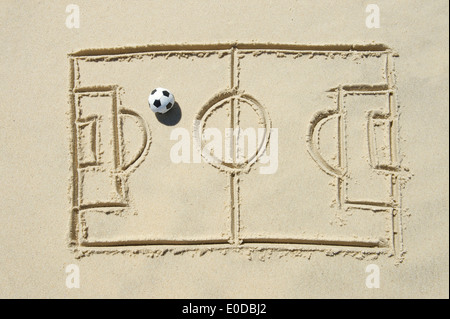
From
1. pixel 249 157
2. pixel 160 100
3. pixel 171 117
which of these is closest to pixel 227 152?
pixel 249 157

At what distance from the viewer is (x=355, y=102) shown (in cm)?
306

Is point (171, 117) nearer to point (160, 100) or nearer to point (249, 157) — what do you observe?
point (160, 100)

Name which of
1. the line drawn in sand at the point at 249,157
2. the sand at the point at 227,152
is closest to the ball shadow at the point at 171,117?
the sand at the point at 227,152

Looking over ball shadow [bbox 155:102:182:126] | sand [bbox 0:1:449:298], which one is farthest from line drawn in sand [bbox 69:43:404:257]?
ball shadow [bbox 155:102:182:126]

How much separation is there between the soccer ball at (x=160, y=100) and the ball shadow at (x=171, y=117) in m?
0.10

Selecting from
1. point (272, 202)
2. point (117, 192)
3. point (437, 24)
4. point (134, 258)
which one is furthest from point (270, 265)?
point (437, 24)

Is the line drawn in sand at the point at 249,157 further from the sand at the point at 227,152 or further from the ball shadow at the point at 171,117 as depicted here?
the ball shadow at the point at 171,117

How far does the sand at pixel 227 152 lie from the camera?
2.95 metres

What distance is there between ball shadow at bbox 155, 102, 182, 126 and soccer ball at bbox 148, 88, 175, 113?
0.10 meters

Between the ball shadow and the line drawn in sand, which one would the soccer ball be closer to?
the ball shadow

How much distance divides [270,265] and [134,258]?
3.66 ft

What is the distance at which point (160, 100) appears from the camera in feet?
9.64
